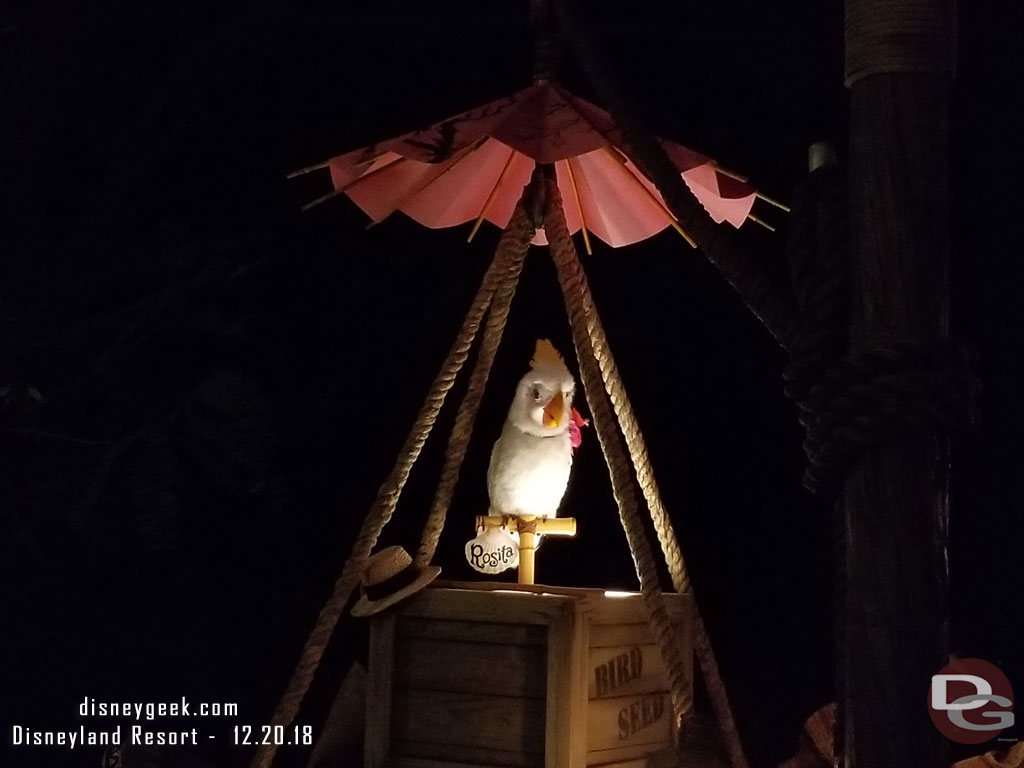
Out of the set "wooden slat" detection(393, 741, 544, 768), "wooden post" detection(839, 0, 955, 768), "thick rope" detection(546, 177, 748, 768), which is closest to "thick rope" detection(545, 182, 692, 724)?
"thick rope" detection(546, 177, 748, 768)

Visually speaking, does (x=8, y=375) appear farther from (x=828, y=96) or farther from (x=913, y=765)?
(x=913, y=765)

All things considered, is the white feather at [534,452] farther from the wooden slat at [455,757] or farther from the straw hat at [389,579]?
the wooden slat at [455,757]

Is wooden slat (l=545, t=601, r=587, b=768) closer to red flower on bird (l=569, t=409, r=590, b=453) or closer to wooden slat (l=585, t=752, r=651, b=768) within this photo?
wooden slat (l=585, t=752, r=651, b=768)

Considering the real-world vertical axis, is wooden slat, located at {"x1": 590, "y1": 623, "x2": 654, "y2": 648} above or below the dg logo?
below

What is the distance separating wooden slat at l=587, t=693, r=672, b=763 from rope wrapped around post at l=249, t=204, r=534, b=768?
0.45 meters

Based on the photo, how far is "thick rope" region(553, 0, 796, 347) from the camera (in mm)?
956

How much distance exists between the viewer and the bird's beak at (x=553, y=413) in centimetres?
188

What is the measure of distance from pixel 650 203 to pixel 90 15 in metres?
1.10

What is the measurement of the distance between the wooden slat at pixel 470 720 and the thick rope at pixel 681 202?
78 cm

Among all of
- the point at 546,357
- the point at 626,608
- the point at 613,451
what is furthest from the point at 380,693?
the point at 546,357

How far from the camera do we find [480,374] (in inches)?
74.0

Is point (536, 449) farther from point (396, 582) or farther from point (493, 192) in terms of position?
point (493, 192)

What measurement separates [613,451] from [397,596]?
0.40 metres

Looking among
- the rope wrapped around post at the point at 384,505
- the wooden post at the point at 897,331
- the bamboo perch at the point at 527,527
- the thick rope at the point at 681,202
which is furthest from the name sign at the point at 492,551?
the wooden post at the point at 897,331
